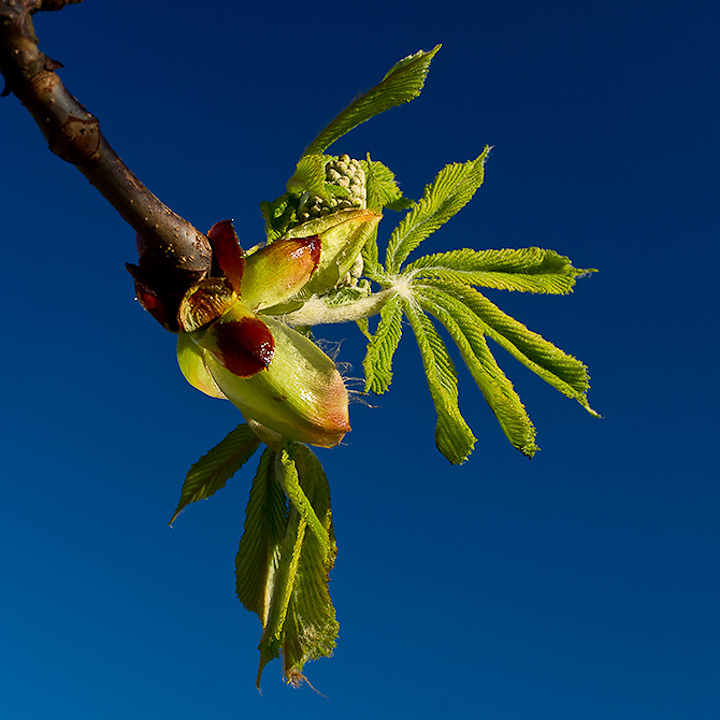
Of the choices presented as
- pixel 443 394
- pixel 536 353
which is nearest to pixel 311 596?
pixel 443 394

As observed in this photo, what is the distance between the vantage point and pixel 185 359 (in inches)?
39.8

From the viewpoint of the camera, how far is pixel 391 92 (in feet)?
3.22

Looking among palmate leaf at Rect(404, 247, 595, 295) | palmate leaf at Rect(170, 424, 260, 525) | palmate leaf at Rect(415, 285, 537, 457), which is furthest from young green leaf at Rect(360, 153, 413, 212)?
palmate leaf at Rect(170, 424, 260, 525)

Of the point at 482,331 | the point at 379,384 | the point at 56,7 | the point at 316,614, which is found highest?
the point at 482,331

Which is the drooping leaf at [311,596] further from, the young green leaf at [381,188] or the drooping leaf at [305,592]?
the young green leaf at [381,188]

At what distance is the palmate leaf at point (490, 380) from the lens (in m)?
1.08

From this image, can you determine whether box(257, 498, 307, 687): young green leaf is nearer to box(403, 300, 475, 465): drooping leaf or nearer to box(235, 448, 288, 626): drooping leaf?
box(235, 448, 288, 626): drooping leaf

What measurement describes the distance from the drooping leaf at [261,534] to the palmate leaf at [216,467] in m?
0.06

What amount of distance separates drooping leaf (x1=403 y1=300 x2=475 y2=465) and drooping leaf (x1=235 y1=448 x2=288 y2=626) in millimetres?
303

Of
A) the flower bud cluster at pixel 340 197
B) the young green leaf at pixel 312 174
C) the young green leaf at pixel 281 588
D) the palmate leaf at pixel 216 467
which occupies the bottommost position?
the young green leaf at pixel 281 588

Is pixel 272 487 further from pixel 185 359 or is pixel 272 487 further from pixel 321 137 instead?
pixel 321 137

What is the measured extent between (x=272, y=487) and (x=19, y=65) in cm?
78

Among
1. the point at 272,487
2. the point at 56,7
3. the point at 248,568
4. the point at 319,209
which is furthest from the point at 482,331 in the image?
the point at 56,7

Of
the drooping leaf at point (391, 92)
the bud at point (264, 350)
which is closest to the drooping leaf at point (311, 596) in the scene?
the bud at point (264, 350)
